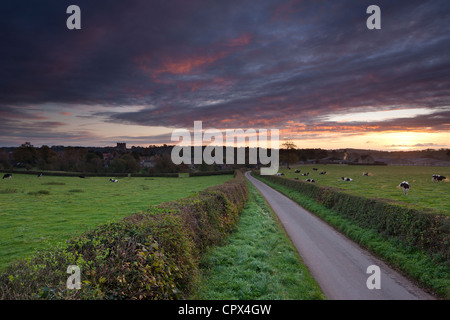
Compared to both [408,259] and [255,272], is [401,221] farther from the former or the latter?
[255,272]

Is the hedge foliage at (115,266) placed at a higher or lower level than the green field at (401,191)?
higher

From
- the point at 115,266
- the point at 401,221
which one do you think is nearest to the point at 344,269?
the point at 401,221

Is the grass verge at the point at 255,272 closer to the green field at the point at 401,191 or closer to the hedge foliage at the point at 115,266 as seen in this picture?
the hedge foliage at the point at 115,266

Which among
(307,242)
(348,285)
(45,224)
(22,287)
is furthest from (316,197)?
(22,287)

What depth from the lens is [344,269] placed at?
32.7ft

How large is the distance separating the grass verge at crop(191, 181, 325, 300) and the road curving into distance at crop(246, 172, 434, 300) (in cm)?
58

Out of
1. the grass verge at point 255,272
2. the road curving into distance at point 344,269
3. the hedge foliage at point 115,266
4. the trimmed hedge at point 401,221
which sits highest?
the hedge foliage at point 115,266

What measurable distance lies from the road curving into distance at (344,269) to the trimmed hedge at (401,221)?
1889 mm

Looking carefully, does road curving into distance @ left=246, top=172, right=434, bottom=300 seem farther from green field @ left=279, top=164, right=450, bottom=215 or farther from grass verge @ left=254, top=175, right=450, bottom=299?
green field @ left=279, top=164, right=450, bottom=215

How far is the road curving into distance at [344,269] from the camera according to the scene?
8086 mm

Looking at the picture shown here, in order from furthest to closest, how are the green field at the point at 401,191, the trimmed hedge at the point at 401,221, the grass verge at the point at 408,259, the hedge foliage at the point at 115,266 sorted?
the green field at the point at 401,191 → the trimmed hedge at the point at 401,221 → the grass verge at the point at 408,259 → the hedge foliage at the point at 115,266

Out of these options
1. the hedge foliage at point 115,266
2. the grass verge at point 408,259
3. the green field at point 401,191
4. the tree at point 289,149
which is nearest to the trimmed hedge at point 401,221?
the grass verge at point 408,259

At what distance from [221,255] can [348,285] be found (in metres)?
4.96
